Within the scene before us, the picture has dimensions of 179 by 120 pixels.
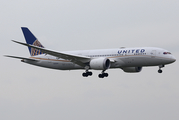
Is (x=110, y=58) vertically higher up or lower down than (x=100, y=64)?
higher up

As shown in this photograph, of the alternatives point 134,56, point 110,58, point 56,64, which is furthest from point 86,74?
point 134,56

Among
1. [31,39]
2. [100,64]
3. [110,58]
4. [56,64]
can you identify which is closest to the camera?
[100,64]

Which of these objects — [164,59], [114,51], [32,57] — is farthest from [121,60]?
[32,57]

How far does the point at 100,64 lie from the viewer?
54.3 m

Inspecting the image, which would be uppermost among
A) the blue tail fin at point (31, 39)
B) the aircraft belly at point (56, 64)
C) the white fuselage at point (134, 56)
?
the blue tail fin at point (31, 39)

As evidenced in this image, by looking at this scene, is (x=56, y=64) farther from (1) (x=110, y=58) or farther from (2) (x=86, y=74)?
(1) (x=110, y=58)

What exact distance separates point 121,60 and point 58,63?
1168 cm

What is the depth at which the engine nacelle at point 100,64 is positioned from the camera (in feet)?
178

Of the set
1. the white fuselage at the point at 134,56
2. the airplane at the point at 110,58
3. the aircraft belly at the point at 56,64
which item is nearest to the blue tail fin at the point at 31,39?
the aircraft belly at the point at 56,64

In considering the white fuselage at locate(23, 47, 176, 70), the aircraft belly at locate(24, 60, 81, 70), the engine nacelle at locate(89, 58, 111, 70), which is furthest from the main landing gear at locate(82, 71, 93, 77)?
the engine nacelle at locate(89, 58, 111, 70)

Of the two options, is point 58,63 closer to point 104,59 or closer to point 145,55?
point 104,59

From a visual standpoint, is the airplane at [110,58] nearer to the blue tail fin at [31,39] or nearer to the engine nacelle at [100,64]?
the engine nacelle at [100,64]

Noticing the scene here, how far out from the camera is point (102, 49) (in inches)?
2328

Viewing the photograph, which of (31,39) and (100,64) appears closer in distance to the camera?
(100,64)
